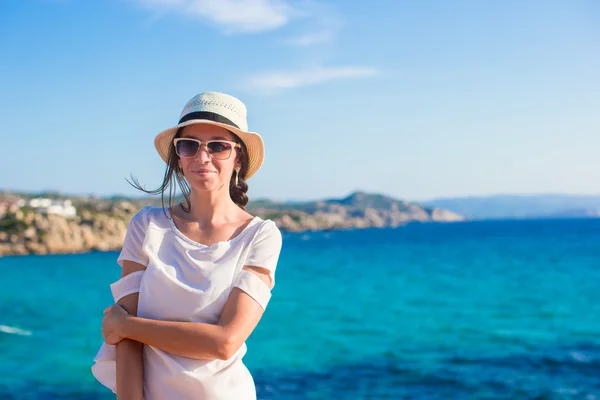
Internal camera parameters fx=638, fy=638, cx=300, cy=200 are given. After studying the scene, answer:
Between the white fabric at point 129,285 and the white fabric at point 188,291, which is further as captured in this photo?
the white fabric at point 129,285

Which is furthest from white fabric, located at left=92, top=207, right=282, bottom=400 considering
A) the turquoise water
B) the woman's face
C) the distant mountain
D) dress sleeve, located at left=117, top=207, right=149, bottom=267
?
the distant mountain

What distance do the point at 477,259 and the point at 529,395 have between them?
4073cm

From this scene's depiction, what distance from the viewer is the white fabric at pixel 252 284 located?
2590mm

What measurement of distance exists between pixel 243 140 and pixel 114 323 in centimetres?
94

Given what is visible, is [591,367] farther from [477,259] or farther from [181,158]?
[477,259]

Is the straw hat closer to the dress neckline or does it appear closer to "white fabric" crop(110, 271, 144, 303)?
the dress neckline

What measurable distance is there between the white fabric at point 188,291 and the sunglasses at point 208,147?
1.07ft

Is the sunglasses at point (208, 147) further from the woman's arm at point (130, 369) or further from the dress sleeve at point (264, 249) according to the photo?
the woman's arm at point (130, 369)

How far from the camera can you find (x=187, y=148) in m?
2.70

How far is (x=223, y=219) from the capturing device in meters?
2.77

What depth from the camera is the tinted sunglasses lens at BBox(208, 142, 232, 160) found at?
269 cm

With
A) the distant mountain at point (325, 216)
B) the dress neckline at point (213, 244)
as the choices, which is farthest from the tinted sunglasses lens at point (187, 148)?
the distant mountain at point (325, 216)

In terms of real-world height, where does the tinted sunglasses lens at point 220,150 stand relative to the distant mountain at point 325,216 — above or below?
below

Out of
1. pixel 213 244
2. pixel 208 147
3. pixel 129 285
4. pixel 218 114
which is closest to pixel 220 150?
pixel 208 147
